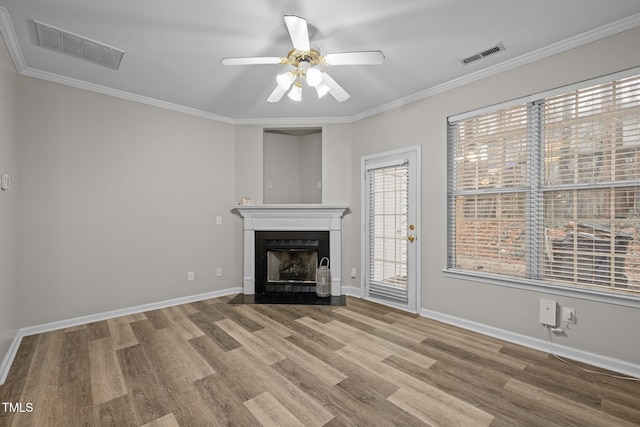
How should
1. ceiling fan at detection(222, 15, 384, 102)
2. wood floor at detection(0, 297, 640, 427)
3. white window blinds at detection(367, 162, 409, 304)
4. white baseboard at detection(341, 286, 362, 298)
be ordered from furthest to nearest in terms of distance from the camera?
white baseboard at detection(341, 286, 362, 298) → white window blinds at detection(367, 162, 409, 304) → ceiling fan at detection(222, 15, 384, 102) → wood floor at detection(0, 297, 640, 427)

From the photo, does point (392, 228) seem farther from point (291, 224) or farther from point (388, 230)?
point (291, 224)

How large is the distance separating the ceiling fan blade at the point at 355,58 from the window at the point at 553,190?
4.77 feet

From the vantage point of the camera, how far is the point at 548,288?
243 centimetres

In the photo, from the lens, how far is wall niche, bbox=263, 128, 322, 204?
4676mm

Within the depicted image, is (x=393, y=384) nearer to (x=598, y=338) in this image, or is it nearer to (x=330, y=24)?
(x=598, y=338)

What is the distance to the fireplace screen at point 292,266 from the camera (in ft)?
14.0

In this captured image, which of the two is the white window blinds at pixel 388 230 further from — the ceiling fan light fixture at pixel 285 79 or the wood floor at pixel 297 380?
the ceiling fan light fixture at pixel 285 79

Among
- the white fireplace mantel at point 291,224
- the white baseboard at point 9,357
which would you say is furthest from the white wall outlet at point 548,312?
the white baseboard at point 9,357

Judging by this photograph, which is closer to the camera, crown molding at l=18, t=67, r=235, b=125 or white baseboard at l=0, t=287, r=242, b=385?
white baseboard at l=0, t=287, r=242, b=385

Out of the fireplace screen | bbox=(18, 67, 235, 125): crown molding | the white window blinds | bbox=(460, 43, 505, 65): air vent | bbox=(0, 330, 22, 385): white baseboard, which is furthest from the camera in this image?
the fireplace screen

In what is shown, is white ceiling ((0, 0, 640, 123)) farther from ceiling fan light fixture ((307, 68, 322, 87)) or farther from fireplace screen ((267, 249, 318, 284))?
fireplace screen ((267, 249, 318, 284))

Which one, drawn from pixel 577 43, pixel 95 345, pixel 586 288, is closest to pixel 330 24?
pixel 577 43

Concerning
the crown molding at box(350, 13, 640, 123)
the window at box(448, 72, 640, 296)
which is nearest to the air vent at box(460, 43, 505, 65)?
the crown molding at box(350, 13, 640, 123)

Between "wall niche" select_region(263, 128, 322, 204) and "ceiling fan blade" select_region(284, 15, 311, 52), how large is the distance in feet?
8.59
